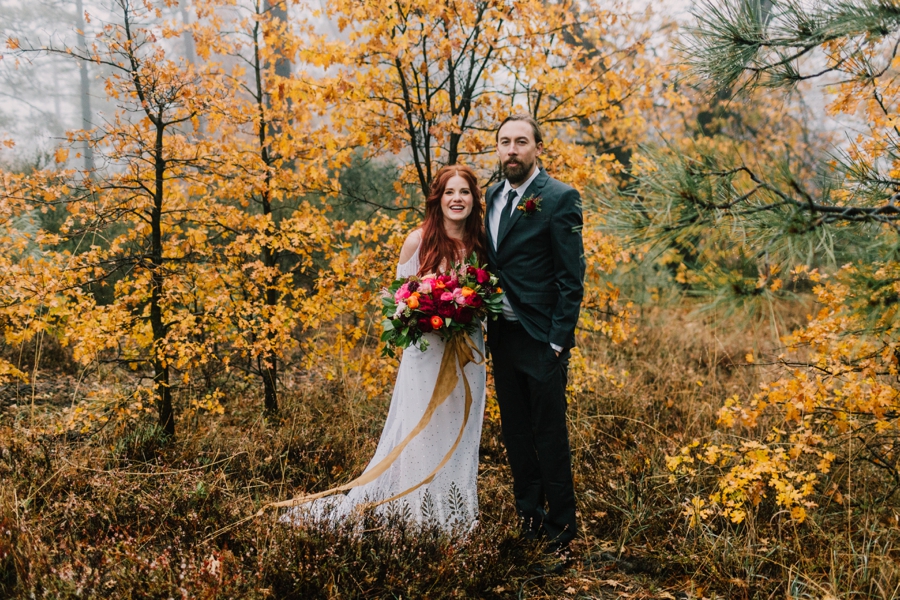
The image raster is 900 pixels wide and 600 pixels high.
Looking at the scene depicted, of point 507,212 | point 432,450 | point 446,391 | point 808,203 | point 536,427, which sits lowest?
point 432,450

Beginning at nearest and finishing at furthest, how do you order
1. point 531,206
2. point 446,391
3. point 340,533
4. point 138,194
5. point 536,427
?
point 340,533 → point 531,206 → point 536,427 → point 446,391 → point 138,194

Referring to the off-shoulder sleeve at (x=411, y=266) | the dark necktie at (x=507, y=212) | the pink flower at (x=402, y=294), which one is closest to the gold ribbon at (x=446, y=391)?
the pink flower at (x=402, y=294)

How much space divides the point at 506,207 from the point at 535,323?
656 millimetres

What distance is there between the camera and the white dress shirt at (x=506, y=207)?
2975mm

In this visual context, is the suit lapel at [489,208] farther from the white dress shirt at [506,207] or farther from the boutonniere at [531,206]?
the boutonniere at [531,206]

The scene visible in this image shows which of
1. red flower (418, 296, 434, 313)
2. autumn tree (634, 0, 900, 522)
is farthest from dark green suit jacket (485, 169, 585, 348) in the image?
autumn tree (634, 0, 900, 522)

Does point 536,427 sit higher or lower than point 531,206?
lower

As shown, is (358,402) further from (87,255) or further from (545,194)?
(545,194)

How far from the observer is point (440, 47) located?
3621 mm

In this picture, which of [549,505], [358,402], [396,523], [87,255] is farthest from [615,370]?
[87,255]

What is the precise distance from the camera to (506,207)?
3012mm

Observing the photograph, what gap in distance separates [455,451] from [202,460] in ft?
5.90

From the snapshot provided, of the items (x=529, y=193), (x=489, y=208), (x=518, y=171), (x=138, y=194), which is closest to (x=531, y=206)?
(x=529, y=193)

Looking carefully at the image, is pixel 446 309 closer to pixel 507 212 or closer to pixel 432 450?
pixel 507 212
